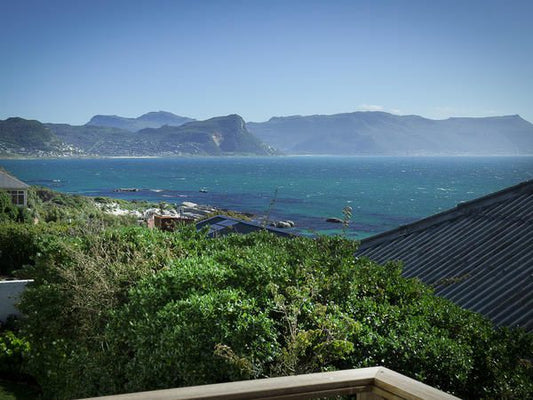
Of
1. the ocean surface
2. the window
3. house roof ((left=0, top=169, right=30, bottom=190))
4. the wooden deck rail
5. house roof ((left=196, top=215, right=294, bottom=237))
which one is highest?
the wooden deck rail

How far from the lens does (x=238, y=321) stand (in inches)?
141

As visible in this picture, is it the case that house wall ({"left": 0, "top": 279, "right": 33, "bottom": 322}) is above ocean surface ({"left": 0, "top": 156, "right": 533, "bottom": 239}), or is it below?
above

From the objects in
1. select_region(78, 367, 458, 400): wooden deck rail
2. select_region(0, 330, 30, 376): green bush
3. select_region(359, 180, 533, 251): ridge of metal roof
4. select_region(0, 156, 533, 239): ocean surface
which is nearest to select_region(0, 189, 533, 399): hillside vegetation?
select_region(78, 367, 458, 400): wooden deck rail

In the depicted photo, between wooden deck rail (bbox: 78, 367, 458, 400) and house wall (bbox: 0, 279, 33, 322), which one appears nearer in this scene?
wooden deck rail (bbox: 78, 367, 458, 400)

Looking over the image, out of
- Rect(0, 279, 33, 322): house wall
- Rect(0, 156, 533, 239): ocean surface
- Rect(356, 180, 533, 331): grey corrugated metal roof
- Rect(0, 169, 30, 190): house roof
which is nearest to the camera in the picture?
Rect(356, 180, 533, 331): grey corrugated metal roof

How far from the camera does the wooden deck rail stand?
1.58 metres

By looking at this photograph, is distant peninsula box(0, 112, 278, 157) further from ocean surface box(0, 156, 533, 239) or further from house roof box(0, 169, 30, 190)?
house roof box(0, 169, 30, 190)

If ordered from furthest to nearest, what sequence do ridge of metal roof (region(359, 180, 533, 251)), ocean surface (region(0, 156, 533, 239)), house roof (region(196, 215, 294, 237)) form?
ocean surface (region(0, 156, 533, 239)), house roof (region(196, 215, 294, 237)), ridge of metal roof (region(359, 180, 533, 251))

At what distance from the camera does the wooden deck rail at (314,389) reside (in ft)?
5.18

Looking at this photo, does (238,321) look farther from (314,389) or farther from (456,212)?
(456,212)

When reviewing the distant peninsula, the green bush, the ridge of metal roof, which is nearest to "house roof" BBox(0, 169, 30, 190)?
the green bush

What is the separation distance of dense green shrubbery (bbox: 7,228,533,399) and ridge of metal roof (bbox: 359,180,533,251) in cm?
393

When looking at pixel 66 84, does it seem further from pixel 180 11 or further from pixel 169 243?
pixel 169 243

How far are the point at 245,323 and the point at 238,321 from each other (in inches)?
2.5
